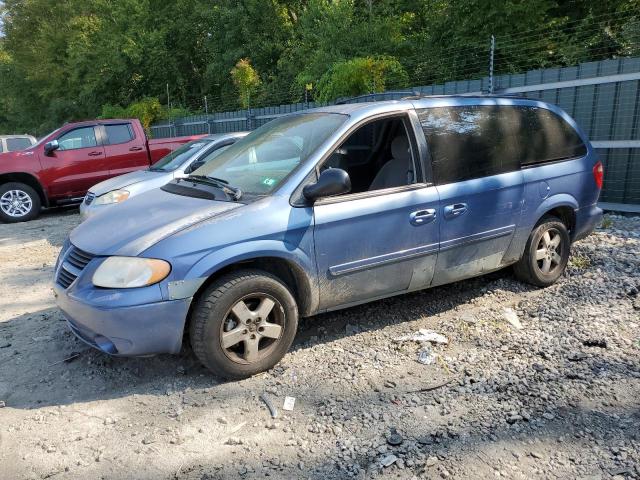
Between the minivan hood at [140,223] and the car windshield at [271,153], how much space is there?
35 cm

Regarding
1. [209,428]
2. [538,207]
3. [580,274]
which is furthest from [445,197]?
[209,428]

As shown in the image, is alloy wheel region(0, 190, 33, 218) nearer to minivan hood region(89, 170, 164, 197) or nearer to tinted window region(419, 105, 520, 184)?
minivan hood region(89, 170, 164, 197)

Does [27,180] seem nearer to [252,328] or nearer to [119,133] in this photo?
[119,133]

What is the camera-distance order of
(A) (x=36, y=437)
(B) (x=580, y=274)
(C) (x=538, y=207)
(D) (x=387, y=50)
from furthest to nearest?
(D) (x=387, y=50) < (B) (x=580, y=274) < (C) (x=538, y=207) < (A) (x=36, y=437)

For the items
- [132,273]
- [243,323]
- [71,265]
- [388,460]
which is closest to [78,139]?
[71,265]

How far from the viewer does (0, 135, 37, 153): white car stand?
11383 mm

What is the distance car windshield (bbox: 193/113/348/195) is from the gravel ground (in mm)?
1286

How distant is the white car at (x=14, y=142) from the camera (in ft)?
37.3

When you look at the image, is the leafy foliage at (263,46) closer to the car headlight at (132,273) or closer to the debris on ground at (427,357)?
the debris on ground at (427,357)

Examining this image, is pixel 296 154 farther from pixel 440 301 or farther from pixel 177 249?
pixel 440 301

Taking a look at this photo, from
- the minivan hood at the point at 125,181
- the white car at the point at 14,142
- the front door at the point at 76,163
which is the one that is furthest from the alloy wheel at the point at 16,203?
the minivan hood at the point at 125,181

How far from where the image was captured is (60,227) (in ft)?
30.6

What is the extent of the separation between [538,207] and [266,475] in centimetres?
323

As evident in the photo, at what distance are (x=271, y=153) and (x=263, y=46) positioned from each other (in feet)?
70.3
